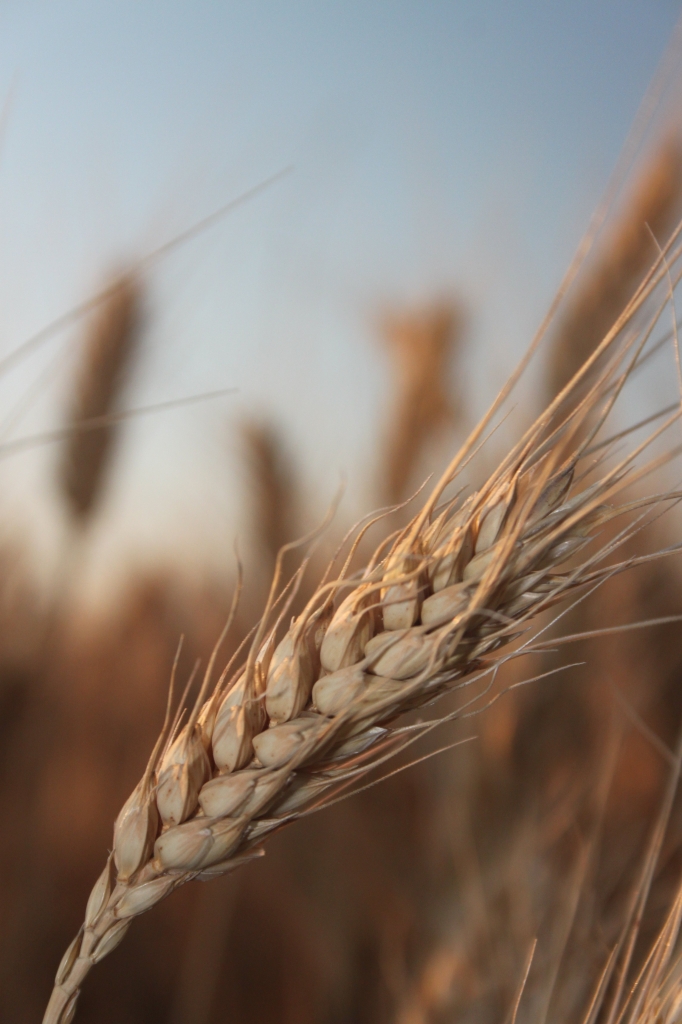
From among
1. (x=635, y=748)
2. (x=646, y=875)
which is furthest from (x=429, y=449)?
(x=635, y=748)

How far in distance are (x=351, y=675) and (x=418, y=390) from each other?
110 centimetres

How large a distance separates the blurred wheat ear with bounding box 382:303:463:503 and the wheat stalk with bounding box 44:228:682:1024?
899 millimetres

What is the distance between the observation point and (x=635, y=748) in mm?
1966

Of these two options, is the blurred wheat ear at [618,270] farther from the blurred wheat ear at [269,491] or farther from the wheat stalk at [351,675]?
the wheat stalk at [351,675]

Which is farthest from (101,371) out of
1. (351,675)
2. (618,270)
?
(351,675)

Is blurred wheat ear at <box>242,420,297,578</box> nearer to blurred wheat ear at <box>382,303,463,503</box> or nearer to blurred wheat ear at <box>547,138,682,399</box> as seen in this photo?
blurred wheat ear at <box>382,303,463,503</box>

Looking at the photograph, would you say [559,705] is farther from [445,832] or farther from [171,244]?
[171,244]

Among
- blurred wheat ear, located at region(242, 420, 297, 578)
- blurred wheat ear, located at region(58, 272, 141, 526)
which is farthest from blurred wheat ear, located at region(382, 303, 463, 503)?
blurred wheat ear, located at region(58, 272, 141, 526)

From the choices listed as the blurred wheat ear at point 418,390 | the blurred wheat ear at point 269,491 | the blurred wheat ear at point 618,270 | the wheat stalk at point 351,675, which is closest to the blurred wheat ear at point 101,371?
the blurred wheat ear at point 269,491

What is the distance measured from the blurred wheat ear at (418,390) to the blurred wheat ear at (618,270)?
23 cm

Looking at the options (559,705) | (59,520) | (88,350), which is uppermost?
(88,350)

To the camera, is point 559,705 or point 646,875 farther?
point 559,705

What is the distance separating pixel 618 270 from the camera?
3.80 feet

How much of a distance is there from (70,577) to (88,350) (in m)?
0.45
